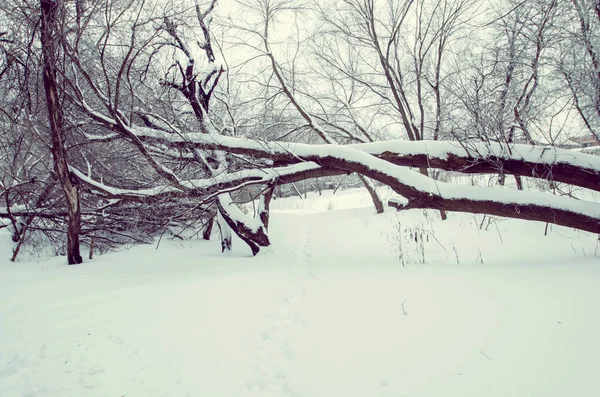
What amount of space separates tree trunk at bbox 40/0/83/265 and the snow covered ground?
1433 millimetres

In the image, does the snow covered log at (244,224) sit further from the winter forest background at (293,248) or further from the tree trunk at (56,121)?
the tree trunk at (56,121)

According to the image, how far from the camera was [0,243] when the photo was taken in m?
8.58

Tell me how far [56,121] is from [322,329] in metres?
6.46

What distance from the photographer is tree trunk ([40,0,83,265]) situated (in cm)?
491

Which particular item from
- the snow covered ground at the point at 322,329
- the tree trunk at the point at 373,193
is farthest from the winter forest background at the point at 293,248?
the tree trunk at the point at 373,193

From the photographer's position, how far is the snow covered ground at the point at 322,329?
2043 mm

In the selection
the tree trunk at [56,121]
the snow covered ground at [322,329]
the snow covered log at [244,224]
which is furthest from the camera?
the snow covered log at [244,224]

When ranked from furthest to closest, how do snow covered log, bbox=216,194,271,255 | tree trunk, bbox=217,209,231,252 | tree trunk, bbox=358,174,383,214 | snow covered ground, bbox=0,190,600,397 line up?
tree trunk, bbox=358,174,383,214 → tree trunk, bbox=217,209,231,252 → snow covered log, bbox=216,194,271,255 → snow covered ground, bbox=0,190,600,397

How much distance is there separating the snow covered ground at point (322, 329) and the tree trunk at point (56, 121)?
1433mm

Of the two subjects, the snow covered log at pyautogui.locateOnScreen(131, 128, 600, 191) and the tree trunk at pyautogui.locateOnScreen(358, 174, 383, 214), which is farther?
the tree trunk at pyautogui.locateOnScreen(358, 174, 383, 214)

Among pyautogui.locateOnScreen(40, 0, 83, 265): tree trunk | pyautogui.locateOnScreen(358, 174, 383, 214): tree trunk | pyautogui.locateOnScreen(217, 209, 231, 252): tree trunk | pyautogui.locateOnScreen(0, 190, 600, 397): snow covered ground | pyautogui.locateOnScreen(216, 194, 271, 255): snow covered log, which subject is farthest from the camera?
pyautogui.locateOnScreen(358, 174, 383, 214): tree trunk

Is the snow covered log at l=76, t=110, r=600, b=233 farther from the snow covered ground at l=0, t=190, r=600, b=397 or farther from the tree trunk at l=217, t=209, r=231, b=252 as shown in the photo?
the tree trunk at l=217, t=209, r=231, b=252

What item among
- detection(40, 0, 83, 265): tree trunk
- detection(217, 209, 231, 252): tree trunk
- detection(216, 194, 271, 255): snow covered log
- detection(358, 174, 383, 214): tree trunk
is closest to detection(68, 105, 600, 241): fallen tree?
detection(216, 194, 271, 255): snow covered log

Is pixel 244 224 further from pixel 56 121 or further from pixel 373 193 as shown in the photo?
pixel 373 193
